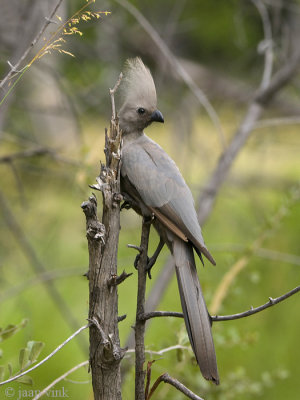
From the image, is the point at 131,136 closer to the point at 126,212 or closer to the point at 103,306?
the point at 103,306

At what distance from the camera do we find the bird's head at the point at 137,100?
2102 millimetres

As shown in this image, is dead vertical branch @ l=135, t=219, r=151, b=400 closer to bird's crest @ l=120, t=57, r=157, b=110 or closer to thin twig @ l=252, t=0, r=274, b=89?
bird's crest @ l=120, t=57, r=157, b=110

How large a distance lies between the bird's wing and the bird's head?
0.16 meters

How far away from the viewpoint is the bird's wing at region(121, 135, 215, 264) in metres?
1.78

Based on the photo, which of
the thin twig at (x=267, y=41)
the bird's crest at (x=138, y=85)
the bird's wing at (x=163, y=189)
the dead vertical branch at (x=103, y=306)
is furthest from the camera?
the thin twig at (x=267, y=41)

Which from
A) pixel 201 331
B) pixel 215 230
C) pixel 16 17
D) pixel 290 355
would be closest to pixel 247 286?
pixel 290 355

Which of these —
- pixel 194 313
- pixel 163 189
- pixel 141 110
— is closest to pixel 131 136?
pixel 141 110

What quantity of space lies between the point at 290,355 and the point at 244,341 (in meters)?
2.20

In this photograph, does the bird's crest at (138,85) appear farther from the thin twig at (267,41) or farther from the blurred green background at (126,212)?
the thin twig at (267,41)

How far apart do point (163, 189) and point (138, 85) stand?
471 millimetres

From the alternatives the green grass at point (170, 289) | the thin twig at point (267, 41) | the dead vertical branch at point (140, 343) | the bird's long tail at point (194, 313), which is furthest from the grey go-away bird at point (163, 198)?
the green grass at point (170, 289)

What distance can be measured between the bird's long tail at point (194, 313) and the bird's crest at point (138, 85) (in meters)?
0.64

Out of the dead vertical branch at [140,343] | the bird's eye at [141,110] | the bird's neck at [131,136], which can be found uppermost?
the bird's eye at [141,110]

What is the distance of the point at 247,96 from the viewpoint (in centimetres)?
445
